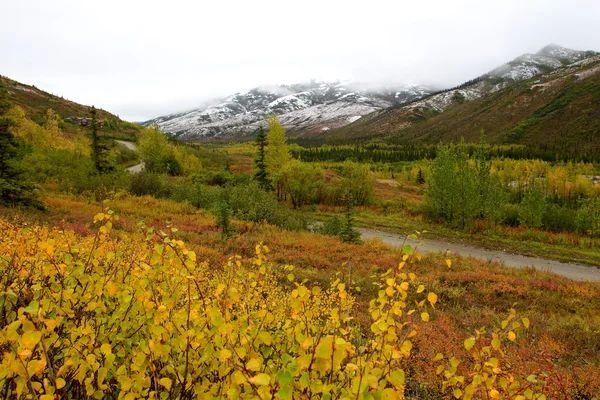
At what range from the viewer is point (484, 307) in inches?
378

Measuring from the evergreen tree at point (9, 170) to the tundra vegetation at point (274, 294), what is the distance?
0.53 ft

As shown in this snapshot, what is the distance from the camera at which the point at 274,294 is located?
5746 mm

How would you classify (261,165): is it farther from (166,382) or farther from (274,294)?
(166,382)

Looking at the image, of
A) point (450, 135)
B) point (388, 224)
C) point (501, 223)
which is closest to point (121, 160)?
point (388, 224)

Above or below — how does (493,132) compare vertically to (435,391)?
above

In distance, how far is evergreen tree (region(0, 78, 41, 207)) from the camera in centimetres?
1330

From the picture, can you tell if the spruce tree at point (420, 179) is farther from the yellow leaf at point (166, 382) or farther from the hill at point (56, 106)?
the yellow leaf at point (166, 382)

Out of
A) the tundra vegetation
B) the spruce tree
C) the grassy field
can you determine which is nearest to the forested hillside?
the spruce tree

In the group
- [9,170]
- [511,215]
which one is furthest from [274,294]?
[511,215]

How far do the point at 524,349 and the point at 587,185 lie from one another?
53.2 meters

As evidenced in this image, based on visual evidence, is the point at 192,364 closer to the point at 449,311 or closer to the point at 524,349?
the point at 524,349

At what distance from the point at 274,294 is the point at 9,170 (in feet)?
48.4

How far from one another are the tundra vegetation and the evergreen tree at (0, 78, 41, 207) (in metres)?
0.16

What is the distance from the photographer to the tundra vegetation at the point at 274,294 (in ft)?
6.20
